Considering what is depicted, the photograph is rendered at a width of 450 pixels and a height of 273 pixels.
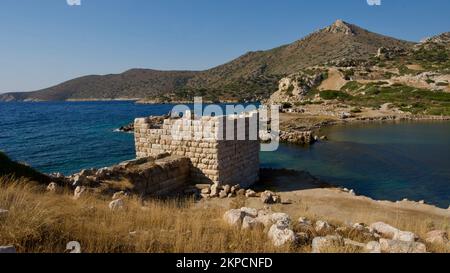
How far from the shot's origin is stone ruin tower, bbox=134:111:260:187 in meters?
13.1

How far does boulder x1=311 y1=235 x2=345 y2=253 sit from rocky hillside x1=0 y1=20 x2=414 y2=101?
9878cm

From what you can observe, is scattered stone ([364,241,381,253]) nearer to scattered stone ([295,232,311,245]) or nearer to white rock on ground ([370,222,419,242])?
scattered stone ([295,232,311,245])

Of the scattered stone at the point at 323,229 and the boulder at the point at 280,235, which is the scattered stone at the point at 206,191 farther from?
the boulder at the point at 280,235

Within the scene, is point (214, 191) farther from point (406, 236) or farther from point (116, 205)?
point (406, 236)

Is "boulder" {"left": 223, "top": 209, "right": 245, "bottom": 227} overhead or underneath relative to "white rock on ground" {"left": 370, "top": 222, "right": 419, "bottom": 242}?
overhead

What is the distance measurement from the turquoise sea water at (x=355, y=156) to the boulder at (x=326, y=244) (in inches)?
462

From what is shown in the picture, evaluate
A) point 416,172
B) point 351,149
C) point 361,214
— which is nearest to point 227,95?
point 351,149

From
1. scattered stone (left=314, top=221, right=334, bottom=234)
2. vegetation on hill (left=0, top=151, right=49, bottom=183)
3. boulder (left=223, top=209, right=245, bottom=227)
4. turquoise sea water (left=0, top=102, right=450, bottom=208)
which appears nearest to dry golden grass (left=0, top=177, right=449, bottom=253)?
boulder (left=223, top=209, right=245, bottom=227)

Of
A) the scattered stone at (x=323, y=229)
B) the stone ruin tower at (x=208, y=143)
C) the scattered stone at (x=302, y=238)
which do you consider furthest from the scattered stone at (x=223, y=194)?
the scattered stone at (x=302, y=238)

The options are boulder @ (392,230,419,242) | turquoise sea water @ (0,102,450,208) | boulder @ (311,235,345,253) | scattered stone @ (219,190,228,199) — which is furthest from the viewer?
turquoise sea water @ (0,102,450,208)

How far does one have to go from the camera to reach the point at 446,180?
17578 mm

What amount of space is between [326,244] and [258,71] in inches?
5014

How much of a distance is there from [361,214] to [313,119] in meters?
35.2
